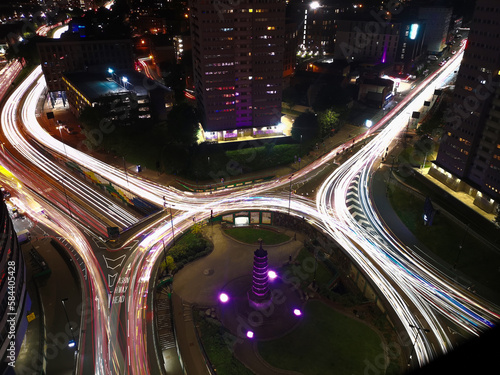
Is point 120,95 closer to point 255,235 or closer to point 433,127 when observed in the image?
point 255,235

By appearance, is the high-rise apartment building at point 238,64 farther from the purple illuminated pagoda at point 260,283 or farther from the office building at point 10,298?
the office building at point 10,298

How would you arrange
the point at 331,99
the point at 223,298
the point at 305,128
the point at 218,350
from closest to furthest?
the point at 218,350, the point at 223,298, the point at 305,128, the point at 331,99

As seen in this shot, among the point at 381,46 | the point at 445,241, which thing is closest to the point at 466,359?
the point at 445,241

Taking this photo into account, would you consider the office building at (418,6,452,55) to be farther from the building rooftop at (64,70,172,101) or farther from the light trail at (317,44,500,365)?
the building rooftop at (64,70,172,101)

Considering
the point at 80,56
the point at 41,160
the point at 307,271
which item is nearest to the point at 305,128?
the point at 307,271

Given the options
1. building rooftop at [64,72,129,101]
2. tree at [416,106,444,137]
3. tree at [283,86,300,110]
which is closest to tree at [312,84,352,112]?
tree at [283,86,300,110]
